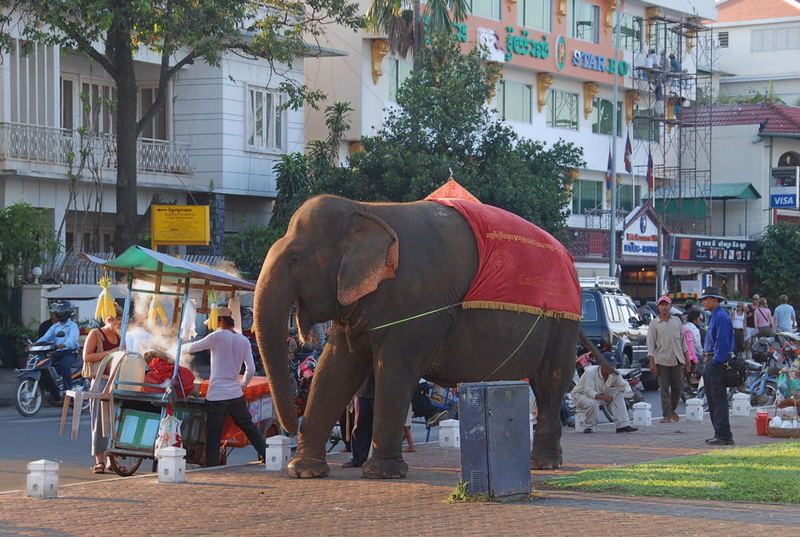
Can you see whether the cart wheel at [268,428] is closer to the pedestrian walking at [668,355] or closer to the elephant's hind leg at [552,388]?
the elephant's hind leg at [552,388]

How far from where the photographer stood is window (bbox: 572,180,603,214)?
49969 mm

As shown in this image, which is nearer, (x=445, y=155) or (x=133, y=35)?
(x=133, y=35)

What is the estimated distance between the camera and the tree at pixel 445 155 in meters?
33.7

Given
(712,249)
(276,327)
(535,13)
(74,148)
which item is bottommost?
(276,327)

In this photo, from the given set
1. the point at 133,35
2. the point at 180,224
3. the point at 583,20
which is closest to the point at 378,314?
the point at 133,35

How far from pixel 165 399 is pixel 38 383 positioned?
8.53 metres

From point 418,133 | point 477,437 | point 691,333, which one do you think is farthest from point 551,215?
point 477,437

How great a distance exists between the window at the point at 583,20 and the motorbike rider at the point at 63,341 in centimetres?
3111

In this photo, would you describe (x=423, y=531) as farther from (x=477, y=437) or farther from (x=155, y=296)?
(x=155, y=296)

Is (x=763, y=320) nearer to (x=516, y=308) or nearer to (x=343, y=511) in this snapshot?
(x=516, y=308)

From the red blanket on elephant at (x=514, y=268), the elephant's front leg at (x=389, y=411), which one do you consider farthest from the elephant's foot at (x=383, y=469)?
the red blanket on elephant at (x=514, y=268)

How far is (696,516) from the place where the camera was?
10.1 meters

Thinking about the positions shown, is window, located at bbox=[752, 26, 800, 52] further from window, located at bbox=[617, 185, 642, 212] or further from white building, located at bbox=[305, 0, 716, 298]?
window, located at bbox=[617, 185, 642, 212]

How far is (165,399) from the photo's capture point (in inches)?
511
